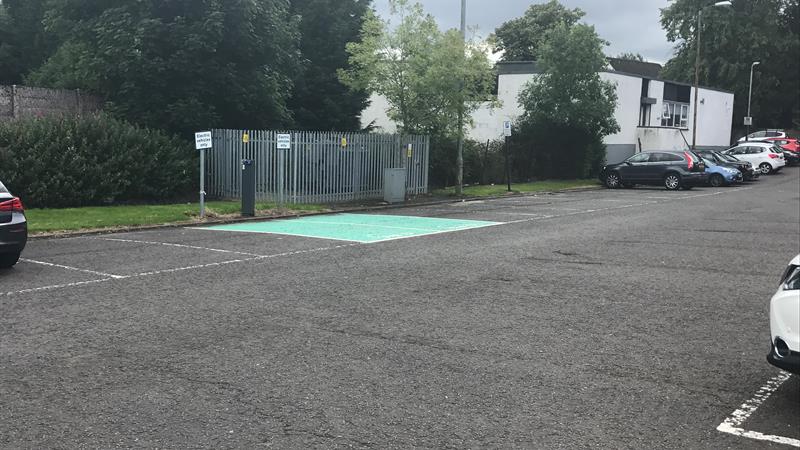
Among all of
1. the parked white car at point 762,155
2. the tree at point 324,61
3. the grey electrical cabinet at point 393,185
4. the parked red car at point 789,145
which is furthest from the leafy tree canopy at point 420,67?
the parked red car at point 789,145

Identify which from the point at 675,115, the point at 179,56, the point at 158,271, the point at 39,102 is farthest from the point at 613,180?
Answer: the point at 158,271

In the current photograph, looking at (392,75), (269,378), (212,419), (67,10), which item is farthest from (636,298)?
(67,10)

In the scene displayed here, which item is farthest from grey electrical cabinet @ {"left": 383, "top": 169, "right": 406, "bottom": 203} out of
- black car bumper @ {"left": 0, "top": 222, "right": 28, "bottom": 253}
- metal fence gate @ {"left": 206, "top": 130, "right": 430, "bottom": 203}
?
black car bumper @ {"left": 0, "top": 222, "right": 28, "bottom": 253}

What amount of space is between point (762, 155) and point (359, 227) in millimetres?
33885

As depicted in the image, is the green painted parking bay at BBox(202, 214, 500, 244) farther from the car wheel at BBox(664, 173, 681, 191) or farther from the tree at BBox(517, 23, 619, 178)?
the tree at BBox(517, 23, 619, 178)

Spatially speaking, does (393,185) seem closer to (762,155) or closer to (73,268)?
(73,268)

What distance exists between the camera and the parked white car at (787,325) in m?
4.50

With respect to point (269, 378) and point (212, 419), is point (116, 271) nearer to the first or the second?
point (269, 378)

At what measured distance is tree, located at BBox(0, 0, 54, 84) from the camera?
107 feet

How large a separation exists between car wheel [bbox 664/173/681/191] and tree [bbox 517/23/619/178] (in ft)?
14.5

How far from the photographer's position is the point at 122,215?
15969 mm

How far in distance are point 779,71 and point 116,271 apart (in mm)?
68721

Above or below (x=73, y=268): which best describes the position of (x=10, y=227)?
above

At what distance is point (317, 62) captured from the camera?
3008 cm
